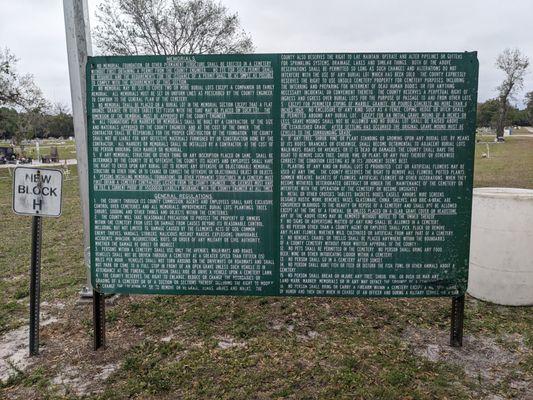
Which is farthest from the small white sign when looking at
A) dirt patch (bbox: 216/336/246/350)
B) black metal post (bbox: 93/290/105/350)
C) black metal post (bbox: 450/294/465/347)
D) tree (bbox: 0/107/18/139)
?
tree (bbox: 0/107/18/139)

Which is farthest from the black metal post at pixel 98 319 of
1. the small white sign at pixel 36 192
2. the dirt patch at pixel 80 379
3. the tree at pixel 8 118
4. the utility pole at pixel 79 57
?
the tree at pixel 8 118

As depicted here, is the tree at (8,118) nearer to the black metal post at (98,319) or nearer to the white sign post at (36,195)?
the white sign post at (36,195)

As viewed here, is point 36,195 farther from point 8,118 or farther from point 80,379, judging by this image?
point 8,118

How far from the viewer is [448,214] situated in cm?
421

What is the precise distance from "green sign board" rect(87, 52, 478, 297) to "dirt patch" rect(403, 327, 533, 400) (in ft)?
2.03

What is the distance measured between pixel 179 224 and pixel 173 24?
25.7 meters

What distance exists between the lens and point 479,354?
14.2 ft

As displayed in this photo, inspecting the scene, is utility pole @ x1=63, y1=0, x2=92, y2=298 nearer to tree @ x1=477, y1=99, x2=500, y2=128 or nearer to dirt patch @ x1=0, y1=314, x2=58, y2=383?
dirt patch @ x1=0, y1=314, x2=58, y2=383

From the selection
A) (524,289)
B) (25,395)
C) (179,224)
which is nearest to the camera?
(25,395)

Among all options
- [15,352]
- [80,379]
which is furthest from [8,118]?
[80,379]

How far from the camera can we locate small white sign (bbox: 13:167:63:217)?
4.24 m

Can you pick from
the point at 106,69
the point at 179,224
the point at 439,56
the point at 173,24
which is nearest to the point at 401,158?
the point at 439,56

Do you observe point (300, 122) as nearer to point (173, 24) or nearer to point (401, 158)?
point (401, 158)

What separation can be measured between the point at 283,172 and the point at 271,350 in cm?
174
